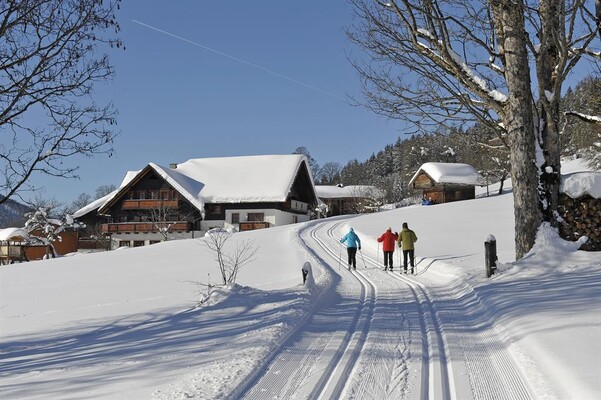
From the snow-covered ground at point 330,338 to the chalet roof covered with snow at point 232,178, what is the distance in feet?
120

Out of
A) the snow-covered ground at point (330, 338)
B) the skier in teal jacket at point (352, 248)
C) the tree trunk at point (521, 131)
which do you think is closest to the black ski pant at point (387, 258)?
the skier in teal jacket at point (352, 248)

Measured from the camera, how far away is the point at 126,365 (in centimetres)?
503

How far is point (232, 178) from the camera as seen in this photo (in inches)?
2112

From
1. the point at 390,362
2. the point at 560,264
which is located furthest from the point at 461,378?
the point at 560,264

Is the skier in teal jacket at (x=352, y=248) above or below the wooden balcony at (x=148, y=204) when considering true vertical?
below

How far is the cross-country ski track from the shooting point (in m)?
4.27

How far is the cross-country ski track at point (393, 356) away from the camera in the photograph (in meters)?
4.27

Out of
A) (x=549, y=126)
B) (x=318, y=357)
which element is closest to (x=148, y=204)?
(x=549, y=126)

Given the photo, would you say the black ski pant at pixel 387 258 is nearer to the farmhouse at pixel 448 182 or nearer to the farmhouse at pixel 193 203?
the farmhouse at pixel 193 203

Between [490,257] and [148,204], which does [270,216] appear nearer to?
[148,204]

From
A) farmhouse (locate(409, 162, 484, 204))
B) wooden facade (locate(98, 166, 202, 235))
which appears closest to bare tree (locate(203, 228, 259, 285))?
wooden facade (locate(98, 166, 202, 235))

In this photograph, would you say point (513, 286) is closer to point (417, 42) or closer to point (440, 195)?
point (417, 42)

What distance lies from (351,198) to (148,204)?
137 feet

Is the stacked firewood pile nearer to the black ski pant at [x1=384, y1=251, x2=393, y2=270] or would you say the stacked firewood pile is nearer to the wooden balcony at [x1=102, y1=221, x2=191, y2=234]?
the black ski pant at [x1=384, y1=251, x2=393, y2=270]
